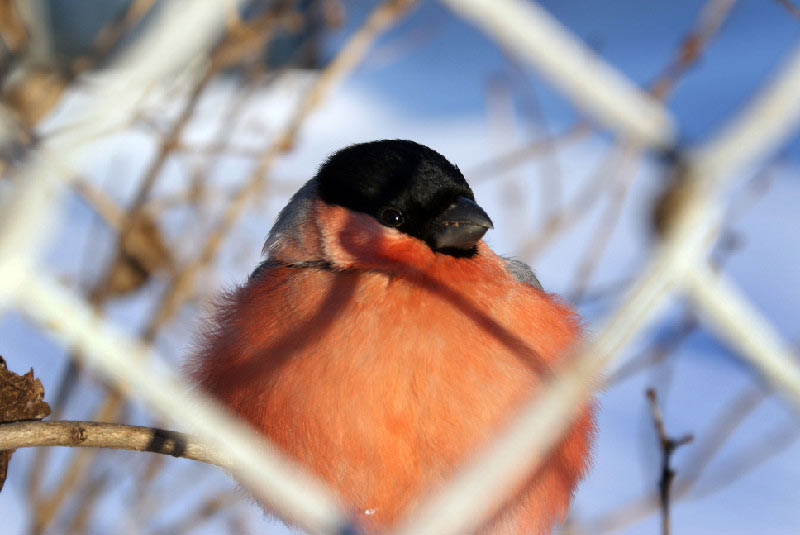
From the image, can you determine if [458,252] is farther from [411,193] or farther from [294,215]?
[294,215]

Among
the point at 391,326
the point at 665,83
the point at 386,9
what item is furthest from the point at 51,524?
the point at 665,83

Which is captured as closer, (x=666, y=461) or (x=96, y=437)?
(x=96, y=437)

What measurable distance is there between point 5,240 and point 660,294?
37cm

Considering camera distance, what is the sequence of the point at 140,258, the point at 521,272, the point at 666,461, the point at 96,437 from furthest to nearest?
the point at 140,258, the point at 521,272, the point at 666,461, the point at 96,437

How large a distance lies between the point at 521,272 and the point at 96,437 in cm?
105

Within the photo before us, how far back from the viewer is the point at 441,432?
1261 millimetres

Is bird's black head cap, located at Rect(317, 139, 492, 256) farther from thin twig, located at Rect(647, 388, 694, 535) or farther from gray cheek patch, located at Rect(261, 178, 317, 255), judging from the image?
thin twig, located at Rect(647, 388, 694, 535)

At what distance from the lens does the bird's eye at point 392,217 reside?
150 cm

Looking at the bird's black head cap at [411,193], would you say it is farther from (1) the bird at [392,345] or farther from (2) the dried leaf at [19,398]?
(2) the dried leaf at [19,398]

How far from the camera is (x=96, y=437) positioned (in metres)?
0.88

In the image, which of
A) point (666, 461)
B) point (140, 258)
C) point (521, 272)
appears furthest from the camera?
point (140, 258)

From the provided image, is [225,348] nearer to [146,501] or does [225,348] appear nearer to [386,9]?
[386,9]

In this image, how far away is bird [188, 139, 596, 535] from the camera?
1272 mm

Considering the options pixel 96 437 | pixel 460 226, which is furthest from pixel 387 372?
pixel 96 437
